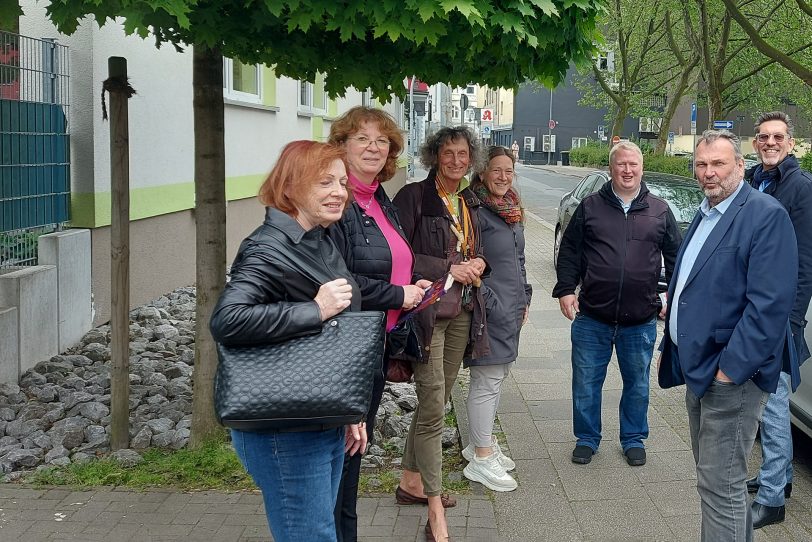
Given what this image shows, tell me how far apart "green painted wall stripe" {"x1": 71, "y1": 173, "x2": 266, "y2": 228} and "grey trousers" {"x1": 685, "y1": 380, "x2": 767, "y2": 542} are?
4073mm

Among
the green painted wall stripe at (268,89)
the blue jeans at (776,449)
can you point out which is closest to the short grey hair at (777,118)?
the blue jeans at (776,449)

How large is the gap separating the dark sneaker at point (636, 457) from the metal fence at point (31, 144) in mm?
4534

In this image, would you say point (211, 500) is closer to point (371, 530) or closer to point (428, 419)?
point (371, 530)

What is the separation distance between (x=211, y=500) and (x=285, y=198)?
224 centimetres

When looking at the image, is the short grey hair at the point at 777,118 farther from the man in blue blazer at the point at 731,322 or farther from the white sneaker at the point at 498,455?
the white sneaker at the point at 498,455

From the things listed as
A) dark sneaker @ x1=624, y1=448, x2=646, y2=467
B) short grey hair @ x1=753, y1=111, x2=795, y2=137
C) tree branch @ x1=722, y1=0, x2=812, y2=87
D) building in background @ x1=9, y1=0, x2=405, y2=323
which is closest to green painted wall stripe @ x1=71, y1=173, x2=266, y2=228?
building in background @ x1=9, y1=0, x2=405, y2=323

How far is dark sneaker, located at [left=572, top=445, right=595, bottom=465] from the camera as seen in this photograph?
529 cm

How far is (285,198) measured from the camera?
286 centimetres

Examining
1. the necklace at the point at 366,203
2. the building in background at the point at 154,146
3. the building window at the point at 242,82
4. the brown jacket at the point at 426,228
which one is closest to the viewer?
the necklace at the point at 366,203

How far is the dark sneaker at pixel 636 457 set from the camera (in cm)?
527

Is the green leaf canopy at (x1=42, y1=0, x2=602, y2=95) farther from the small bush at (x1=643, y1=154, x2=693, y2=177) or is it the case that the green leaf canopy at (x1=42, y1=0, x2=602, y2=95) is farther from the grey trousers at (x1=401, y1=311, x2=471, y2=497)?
the small bush at (x1=643, y1=154, x2=693, y2=177)

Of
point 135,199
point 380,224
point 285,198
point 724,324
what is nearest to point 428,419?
point 380,224

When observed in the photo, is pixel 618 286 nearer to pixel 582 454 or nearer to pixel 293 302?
pixel 582 454

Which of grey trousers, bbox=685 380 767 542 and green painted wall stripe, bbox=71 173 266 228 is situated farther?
green painted wall stripe, bbox=71 173 266 228
